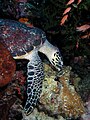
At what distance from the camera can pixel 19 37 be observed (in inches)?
180

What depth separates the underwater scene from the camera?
4.05 meters

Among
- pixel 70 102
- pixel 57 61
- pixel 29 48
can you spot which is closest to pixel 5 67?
pixel 29 48

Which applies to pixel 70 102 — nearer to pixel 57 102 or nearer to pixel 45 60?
pixel 57 102

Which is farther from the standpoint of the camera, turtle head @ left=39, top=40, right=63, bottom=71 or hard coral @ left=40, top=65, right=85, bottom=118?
turtle head @ left=39, top=40, right=63, bottom=71

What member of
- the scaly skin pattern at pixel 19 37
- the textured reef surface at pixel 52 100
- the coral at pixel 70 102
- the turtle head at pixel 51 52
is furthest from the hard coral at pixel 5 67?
the turtle head at pixel 51 52

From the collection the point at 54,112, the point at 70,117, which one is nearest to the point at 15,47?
the point at 54,112

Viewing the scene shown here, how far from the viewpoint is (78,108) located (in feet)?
14.6

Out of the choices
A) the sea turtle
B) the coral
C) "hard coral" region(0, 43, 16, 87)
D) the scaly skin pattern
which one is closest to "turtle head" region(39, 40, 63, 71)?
the sea turtle

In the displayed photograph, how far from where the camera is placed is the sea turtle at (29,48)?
417cm

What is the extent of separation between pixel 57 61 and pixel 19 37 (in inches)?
40.3

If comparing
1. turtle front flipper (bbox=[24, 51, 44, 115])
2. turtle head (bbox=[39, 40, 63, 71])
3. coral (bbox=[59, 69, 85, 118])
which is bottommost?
coral (bbox=[59, 69, 85, 118])

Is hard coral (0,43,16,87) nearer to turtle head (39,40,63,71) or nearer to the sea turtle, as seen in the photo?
the sea turtle

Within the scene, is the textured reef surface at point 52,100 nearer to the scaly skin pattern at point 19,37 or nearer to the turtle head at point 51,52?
the scaly skin pattern at point 19,37

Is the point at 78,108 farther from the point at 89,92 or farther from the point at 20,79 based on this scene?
the point at 20,79
